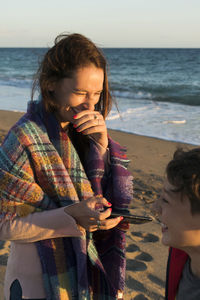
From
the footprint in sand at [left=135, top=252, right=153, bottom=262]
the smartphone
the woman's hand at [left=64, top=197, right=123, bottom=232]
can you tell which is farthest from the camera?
the footprint in sand at [left=135, top=252, right=153, bottom=262]

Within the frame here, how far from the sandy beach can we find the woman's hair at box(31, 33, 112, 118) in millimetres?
2154

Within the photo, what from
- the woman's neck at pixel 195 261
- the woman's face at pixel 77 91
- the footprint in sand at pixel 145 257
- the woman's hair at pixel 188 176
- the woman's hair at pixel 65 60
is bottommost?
the footprint in sand at pixel 145 257

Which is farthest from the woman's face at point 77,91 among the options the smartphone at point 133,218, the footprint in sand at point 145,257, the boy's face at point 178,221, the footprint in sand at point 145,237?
the footprint in sand at point 145,237

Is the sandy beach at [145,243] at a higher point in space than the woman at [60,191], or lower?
lower

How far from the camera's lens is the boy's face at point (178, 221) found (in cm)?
152

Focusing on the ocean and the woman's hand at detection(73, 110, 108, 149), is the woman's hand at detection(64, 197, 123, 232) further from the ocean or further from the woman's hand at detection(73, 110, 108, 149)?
the ocean

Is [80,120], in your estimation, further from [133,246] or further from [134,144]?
[134,144]

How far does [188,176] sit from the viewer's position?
1.51 m

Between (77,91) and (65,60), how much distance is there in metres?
0.17

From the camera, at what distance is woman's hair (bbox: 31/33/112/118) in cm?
196

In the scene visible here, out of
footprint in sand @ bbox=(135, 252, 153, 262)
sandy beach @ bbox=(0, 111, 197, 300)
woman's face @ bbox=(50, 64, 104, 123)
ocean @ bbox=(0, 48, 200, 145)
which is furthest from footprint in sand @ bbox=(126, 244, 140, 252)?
woman's face @ bbox=(50, 64, 104, 123)

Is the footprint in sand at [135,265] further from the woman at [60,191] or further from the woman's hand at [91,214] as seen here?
the woman's hand at [91,214]

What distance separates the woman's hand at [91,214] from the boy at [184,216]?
26cm

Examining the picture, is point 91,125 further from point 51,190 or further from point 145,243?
point 145,243
